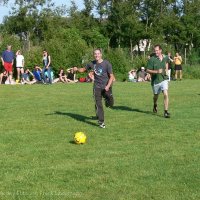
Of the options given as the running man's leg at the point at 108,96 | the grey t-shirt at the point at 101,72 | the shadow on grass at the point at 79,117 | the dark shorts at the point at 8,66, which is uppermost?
the grey t-shirt at the point at 101,72

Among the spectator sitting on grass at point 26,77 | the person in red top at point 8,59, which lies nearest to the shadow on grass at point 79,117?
the person in red top at point 8,59

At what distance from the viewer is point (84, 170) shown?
7.23 m

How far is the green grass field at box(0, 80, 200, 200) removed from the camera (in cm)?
622

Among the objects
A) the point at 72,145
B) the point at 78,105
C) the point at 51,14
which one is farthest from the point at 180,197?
the point at 51,14

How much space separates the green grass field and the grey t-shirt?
101 cm

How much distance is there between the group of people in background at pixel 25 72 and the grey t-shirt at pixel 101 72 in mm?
15730

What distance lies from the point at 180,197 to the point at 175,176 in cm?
93

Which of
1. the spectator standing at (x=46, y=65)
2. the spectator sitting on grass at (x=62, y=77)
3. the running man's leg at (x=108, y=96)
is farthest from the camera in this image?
the spectator sitting on grass at (x=62, y=77)

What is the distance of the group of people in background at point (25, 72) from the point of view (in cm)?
2645

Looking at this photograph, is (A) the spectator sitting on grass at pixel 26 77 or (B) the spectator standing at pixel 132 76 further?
(B) the spectator standing at pixel 132 76

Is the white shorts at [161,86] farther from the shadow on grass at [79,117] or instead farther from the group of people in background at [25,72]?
the group of people in background at [25,72]

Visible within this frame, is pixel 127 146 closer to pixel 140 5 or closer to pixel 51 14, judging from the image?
pixel 51 14

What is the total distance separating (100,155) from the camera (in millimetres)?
8242

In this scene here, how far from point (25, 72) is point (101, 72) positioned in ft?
58.7
